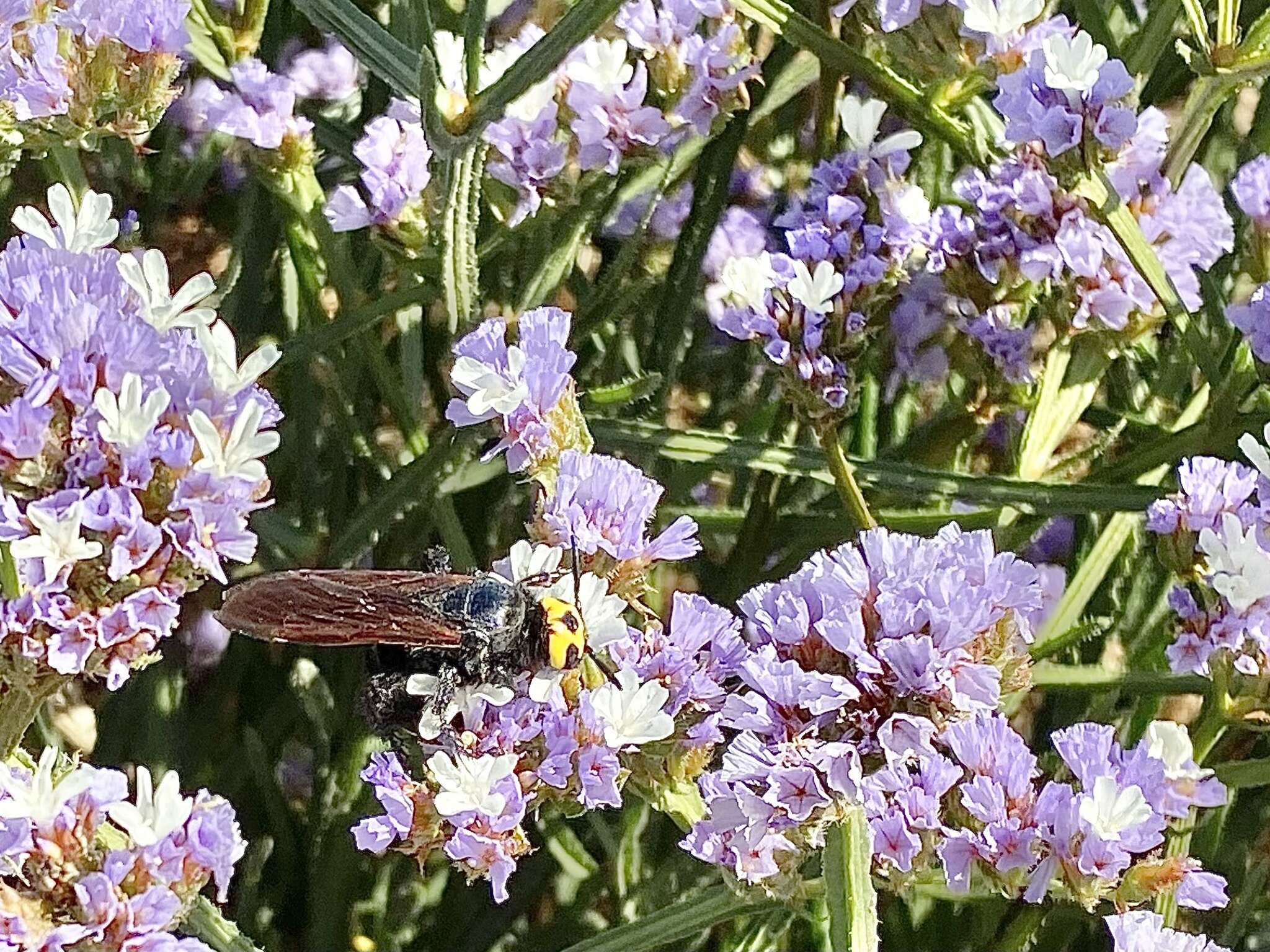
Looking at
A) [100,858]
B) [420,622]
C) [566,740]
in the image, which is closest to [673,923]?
[566,740]

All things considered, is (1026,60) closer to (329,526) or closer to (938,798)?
(938,798)

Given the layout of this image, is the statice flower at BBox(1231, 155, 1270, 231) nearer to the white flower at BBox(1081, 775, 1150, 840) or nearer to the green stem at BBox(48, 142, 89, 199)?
the white flower at BBox(1081, 775, 1150, 840)

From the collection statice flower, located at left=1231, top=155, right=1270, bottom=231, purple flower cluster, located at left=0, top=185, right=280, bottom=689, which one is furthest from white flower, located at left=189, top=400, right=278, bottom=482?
statice flower, located at left=1231, top=155, right=1270, bottom=231

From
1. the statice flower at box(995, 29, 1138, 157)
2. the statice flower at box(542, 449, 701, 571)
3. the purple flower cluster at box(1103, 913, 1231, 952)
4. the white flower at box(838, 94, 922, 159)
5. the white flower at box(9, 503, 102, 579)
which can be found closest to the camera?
the white flower at box(9, 503, 102, 579)

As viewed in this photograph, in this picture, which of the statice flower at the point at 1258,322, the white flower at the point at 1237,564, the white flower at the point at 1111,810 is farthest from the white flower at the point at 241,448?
the statice flower at the point at 1258,322

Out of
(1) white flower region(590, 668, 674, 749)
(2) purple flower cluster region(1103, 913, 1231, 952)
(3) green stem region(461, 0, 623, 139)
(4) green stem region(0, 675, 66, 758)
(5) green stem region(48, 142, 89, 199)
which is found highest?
(3) green stem region(461, 0, 623, 139)
